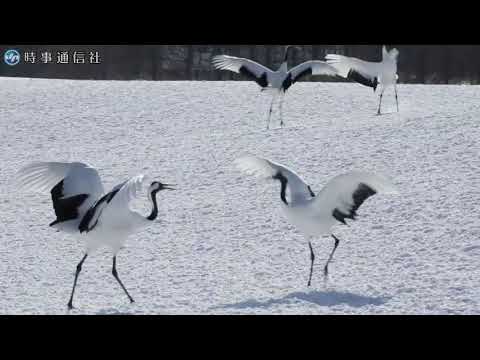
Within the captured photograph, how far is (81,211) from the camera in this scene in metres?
8.45

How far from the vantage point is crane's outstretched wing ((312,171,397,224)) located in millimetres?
8227

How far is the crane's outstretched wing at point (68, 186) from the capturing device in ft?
27.7

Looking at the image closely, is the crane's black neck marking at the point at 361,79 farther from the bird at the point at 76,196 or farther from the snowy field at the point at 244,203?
the bird at the point at 76,196

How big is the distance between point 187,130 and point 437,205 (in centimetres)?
662

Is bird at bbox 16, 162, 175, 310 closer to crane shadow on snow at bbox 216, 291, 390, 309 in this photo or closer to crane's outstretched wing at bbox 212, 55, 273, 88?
crane shadow on snow at bbox 216, 291, 390, 309

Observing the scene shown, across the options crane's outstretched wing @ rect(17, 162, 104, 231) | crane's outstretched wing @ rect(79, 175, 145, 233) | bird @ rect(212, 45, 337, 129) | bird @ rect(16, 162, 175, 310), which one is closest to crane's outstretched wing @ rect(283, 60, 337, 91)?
bird @ rect(212, 45, 337, 129)

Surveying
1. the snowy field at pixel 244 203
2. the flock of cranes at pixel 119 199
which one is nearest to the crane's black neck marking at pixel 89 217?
the flock of cranes at pixel 119 199

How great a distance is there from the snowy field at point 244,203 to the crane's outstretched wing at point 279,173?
1001mm

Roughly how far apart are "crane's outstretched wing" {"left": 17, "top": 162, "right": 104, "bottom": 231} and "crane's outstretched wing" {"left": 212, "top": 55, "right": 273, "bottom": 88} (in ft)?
23.6

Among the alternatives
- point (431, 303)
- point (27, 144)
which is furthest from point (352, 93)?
point (431, 303)

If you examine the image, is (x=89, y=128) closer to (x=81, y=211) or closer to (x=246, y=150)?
(x=246, y=150)

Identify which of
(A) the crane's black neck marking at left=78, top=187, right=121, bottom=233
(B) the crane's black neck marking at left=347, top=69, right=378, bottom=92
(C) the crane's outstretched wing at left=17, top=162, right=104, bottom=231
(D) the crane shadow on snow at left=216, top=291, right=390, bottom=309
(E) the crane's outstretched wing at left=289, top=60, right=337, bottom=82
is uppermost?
(E) the crane's outstretched wing at left=289, top=60, right=337, bottom=82

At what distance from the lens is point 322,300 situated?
8570mm

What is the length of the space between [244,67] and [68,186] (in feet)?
24.7
